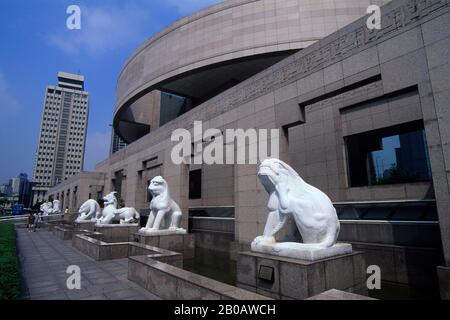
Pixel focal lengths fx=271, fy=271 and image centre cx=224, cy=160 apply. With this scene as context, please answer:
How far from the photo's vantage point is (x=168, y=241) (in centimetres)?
1028

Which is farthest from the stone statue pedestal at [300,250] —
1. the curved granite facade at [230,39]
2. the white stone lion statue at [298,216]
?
the curved granite facade at [230,39]

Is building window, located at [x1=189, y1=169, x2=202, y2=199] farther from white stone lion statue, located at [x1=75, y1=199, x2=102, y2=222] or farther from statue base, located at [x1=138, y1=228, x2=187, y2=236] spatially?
statue base, located at [x1=138, y1=228, x2=187, y2=236]

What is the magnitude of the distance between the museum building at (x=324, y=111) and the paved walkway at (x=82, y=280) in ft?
16.4

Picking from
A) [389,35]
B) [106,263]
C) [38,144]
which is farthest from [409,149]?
[38,144]

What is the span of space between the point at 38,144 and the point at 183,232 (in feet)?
338

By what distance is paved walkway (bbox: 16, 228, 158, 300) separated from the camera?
202 inches

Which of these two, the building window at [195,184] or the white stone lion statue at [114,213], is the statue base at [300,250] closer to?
A: the white stone lion statue at [114,213]

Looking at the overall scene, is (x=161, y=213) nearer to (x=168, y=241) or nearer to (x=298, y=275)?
(x=168, y=241)

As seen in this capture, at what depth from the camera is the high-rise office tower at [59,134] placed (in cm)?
8969

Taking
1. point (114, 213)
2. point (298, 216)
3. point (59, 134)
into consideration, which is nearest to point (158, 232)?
point (114, 213)

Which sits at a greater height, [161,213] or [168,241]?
[161,213]

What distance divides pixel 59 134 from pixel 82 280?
10150 centimetres

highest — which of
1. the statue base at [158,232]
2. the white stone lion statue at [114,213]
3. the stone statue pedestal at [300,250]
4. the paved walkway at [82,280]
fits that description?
the white stone lion statue at [114,213]

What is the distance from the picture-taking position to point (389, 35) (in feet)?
24.0
